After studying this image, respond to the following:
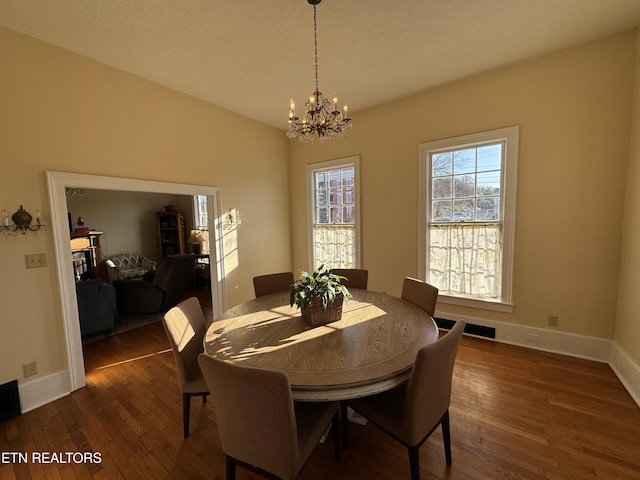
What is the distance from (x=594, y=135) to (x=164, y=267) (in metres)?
5.24

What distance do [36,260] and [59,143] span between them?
3.30 feet

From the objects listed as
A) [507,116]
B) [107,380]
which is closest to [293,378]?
[107,380]

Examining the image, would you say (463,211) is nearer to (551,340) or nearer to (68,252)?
(551,340)

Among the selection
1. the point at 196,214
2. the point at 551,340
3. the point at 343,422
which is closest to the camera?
the point at 343,422

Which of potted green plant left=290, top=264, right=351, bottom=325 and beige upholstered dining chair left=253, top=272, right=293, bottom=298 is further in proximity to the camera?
beige upholstered dining chair left=253, top=272, right=293, bottom=298

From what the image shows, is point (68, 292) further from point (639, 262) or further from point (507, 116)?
point (639, 262)

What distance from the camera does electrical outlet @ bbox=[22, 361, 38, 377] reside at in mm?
2129

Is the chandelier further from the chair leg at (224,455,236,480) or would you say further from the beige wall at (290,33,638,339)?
the chair leg at (224,455,236,480)

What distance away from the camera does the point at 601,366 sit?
243cm

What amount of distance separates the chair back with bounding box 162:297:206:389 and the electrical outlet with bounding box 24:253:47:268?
1375mm

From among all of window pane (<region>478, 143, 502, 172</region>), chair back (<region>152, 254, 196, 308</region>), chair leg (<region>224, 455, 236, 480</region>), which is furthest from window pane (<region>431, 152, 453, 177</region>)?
chair back (<region>152, 254, 196, 308</region>)

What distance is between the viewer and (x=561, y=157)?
2.54 meters

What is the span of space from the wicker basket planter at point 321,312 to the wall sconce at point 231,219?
2.27 metres

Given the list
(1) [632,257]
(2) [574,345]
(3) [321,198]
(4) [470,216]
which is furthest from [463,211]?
(3) [321,198]
